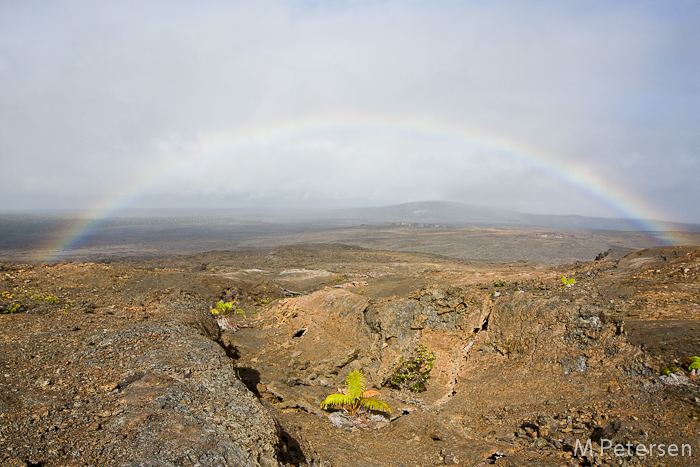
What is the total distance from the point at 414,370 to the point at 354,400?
2.28 meters

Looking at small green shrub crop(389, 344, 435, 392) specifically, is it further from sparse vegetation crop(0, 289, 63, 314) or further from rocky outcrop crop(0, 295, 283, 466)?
sparse vegetation crop(0, 289, 63, 314)

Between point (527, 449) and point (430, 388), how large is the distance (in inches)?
121

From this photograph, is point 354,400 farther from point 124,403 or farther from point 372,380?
point 124,403

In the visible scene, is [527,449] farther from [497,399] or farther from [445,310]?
[445,310]

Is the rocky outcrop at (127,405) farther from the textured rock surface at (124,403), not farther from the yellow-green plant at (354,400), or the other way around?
the yellow-green plant at (354,400)

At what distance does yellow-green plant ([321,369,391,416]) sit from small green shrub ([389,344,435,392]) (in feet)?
4.42

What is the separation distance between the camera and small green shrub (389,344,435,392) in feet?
30.6

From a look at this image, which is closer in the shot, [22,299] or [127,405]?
[127,405]

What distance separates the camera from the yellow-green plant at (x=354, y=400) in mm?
7801

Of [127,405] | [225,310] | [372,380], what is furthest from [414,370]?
[225,310]

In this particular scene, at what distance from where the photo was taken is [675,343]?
664 centimetres

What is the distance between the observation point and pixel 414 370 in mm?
9625

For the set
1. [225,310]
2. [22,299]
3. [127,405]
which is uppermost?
[127,405]

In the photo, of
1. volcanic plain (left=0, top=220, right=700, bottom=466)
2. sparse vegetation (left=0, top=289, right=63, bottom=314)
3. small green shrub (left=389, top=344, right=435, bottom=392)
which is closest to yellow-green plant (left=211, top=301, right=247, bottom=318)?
volcanic plain (left=0, top=220, right=700, bottom=466)
